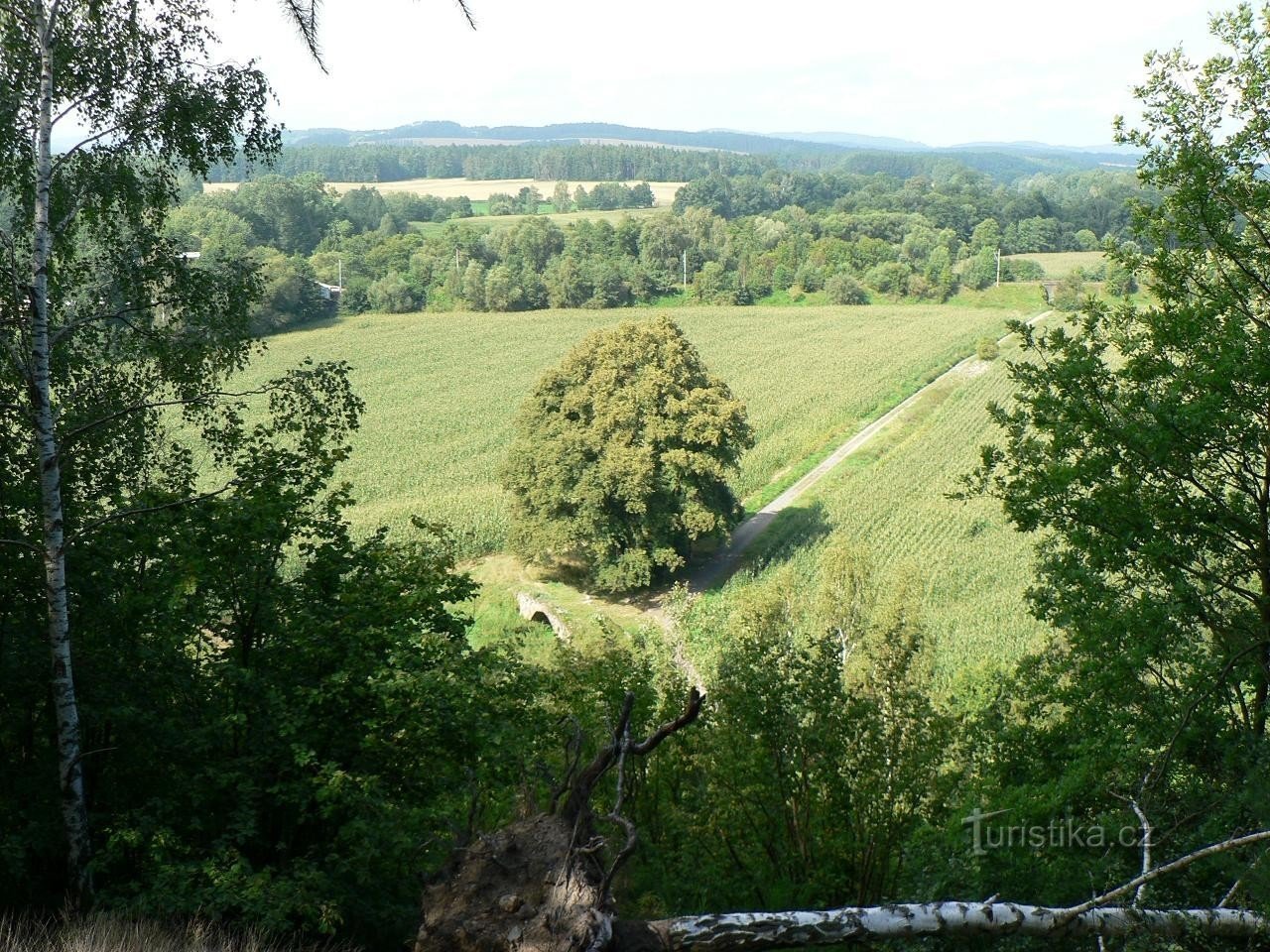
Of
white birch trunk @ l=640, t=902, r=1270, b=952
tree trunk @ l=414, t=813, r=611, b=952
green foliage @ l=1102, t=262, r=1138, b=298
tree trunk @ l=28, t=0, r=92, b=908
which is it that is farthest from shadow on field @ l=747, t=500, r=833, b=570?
tree trunk @ l=414, t=813, r=611, b=952

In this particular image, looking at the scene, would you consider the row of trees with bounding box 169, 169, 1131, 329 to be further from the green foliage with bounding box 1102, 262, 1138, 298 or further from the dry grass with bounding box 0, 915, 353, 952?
the dry grass with bounding box 0, 915, 353, 952

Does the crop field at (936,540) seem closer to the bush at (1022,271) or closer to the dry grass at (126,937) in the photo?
the dry grass at (126,937)

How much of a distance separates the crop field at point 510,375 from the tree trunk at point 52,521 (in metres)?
24.2

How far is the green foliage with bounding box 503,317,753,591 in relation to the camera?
35.0 meters

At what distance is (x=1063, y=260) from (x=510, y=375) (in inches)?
3146

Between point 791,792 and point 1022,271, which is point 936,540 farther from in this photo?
point 1022,271

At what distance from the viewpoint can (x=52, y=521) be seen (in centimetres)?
786

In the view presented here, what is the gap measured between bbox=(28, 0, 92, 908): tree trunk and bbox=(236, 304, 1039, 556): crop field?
79.4 feet

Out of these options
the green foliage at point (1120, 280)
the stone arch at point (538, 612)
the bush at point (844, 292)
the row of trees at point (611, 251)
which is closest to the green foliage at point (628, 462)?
the stone arch at point (538, 612)

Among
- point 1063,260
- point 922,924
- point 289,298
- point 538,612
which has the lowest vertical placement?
point 538,612

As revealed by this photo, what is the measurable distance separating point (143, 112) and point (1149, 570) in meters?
11.0

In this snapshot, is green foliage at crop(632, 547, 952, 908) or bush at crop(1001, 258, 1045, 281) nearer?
green foliage at crop(632, 547, 952, 908)

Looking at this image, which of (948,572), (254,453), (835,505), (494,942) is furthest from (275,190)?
(494,942)

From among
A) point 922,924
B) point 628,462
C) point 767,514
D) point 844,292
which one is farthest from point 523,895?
point 844,292
